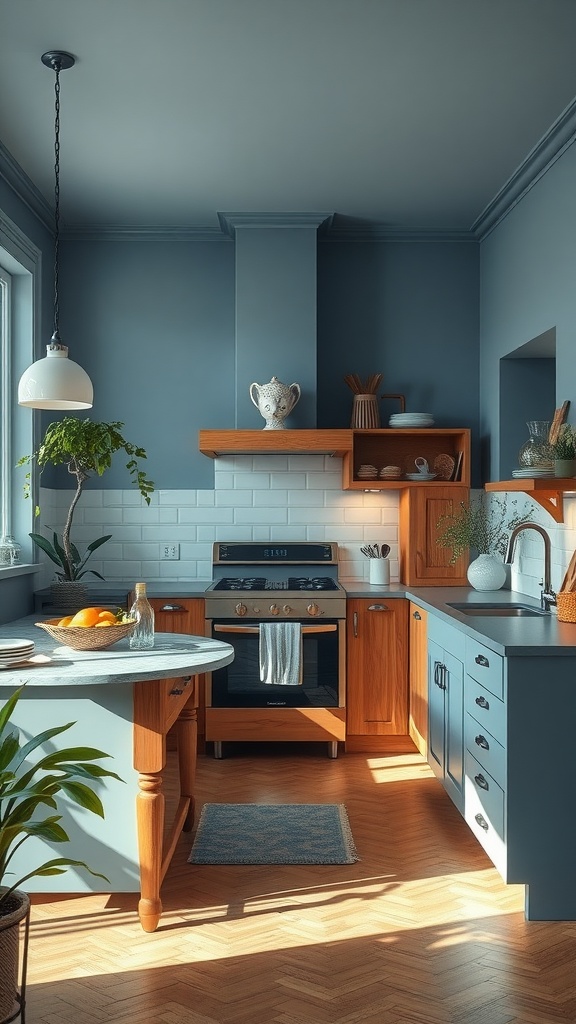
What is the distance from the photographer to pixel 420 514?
5.39 metres

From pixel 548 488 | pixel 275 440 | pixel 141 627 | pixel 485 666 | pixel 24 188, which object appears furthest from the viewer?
pixel 275 440

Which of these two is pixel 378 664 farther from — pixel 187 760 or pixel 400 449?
pixel 187 760

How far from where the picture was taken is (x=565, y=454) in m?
3.85

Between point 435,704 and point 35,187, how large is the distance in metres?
3.36

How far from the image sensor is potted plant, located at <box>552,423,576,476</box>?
383 cm

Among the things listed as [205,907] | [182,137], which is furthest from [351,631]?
[182,137]

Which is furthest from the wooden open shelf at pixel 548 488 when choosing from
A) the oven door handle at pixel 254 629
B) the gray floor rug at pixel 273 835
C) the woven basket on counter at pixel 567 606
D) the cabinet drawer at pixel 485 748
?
the gray floor rug at pixel 273 835

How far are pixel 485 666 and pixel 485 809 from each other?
509mm

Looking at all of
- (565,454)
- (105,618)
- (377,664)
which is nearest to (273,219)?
(565,454)

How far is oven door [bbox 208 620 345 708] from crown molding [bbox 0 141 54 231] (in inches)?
96.9

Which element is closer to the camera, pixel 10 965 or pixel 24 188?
pixel 10 965

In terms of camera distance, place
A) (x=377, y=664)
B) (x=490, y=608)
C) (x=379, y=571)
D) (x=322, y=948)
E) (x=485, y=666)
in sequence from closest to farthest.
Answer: (x=322, y=948) < (x=485, y=666) < (x=490, y=608) < (x=377, y=664) < (x=379, y=571)

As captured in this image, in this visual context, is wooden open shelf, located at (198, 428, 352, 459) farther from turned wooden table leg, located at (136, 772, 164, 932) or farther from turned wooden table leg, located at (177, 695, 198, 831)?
turned wooden table leg, located at (136, 772, 164, 932)

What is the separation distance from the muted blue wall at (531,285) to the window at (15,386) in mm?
2585
